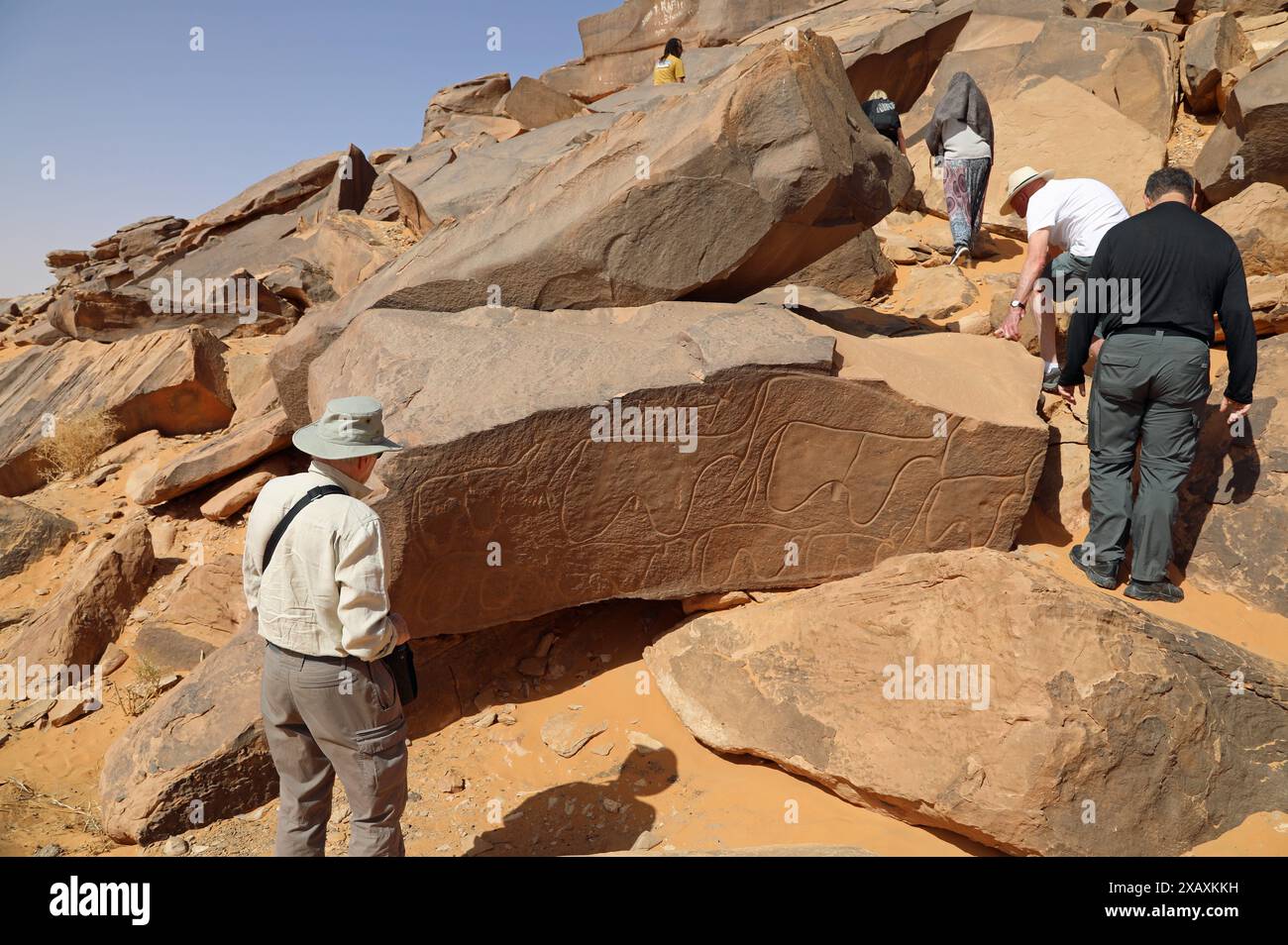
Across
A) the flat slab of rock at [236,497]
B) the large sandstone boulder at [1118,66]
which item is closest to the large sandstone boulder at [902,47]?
the large sandstone boulder at [1118,66]

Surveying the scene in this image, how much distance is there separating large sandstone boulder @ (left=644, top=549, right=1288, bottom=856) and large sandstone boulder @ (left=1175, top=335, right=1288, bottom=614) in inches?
A: 35.3

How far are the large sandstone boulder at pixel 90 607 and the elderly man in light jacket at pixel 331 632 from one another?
281cm

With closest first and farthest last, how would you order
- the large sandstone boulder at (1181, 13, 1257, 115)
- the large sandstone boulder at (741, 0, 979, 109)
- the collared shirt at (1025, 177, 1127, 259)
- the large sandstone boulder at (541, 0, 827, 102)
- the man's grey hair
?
the man's grey hair < the collared shirt at (1025, 177, 1127, 259) < the large sandstone boulder at (1181, 13, 1257, 115) < the large sandstone boulder at (741, 0, 979, 109) < the large sandstone boulder at (541, 0, 827, 102)

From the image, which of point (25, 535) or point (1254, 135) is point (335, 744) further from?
point (1254, 135)

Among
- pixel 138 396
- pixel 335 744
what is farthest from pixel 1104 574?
pixel 138 396

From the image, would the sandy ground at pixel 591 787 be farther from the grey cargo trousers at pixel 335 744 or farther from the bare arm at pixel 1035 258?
the bare arm at pixel 1035 258

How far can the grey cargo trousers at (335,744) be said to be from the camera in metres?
2.63

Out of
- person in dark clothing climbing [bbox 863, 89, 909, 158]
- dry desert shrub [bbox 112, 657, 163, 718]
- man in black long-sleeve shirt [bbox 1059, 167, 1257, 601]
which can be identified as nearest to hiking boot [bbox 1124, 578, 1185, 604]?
man in black long-sleeve shirt [bbox 1059, 167, 1257, 601]

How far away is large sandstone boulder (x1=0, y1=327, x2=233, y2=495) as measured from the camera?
6992mm

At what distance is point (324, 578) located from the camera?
2.56 meters

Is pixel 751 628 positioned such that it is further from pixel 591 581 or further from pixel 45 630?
pixel 45 630

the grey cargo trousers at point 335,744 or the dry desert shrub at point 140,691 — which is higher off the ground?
the grey cargo trousers at point 335,744

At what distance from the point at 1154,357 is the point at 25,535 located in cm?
668

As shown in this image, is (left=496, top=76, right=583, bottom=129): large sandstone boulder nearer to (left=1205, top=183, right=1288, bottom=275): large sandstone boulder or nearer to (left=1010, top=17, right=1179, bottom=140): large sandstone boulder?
Answer: (left=1010, top=17, right=1179, bottom=140): large sandstone boulder
